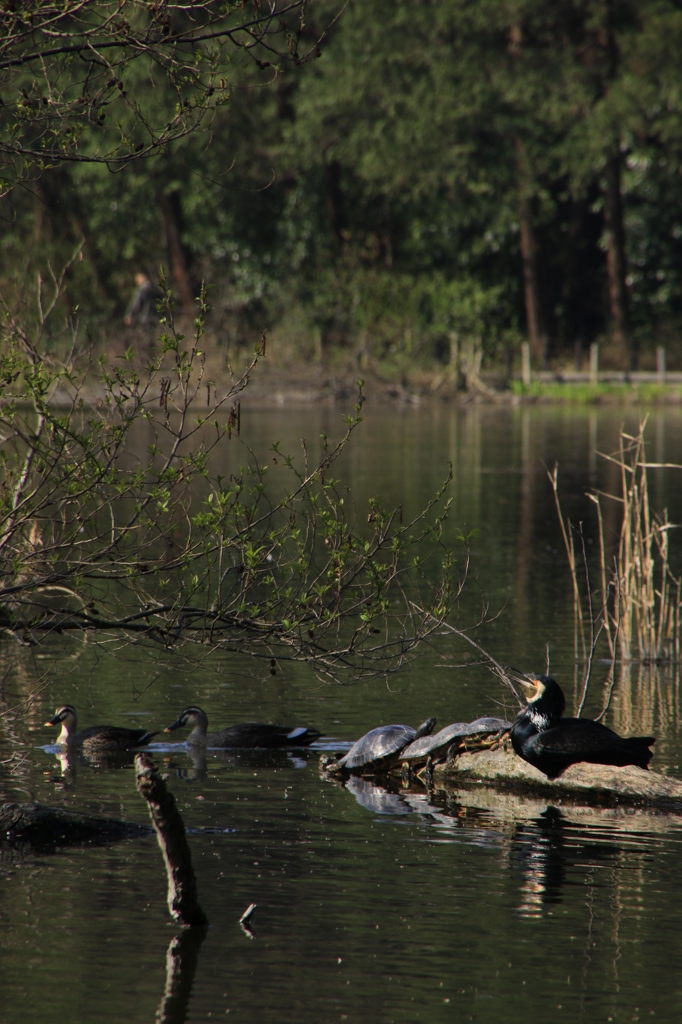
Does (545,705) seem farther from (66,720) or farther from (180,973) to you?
(180,973)

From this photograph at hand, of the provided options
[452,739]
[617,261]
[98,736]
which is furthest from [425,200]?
[452,739]

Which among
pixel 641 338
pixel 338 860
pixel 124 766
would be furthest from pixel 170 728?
pixel 641 338

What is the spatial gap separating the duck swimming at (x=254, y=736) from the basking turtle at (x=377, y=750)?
0.51m

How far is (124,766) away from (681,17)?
4017cm

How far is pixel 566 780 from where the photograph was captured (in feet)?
30.8

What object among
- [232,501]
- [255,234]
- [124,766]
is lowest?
[124,766]

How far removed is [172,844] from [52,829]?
5.76 ft

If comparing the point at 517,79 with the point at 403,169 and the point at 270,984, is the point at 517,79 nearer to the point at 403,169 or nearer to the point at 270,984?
the point at 403,169

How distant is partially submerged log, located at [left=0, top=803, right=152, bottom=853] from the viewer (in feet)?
26.7

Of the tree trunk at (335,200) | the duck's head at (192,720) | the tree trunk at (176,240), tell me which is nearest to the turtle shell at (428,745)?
the duck's head at (192,720)

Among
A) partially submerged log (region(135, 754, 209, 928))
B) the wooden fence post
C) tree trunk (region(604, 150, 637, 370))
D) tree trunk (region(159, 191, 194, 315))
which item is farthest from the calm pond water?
tree trunk (region(159, 191, 194, 315))

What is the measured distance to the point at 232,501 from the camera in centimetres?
826

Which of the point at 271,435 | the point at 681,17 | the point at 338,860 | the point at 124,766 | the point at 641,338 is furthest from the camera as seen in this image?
the point at 641,338

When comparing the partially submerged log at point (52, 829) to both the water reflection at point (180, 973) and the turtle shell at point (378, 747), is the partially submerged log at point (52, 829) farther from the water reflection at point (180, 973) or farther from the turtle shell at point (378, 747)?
the turtle shell at point (378, 747)
